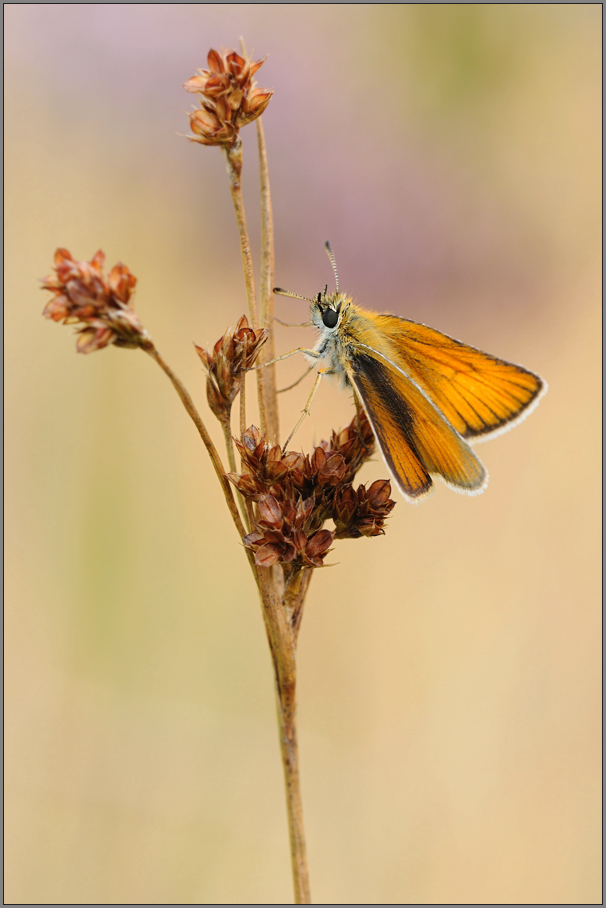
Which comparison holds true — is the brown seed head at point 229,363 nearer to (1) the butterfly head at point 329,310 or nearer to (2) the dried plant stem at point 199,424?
(2) the dried plant stem at point 199,424

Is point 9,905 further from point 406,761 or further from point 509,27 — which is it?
point 509,27

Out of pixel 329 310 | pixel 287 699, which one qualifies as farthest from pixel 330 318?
pixel 287 699

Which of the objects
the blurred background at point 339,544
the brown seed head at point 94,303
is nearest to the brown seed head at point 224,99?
the brown seed head at point 94,303

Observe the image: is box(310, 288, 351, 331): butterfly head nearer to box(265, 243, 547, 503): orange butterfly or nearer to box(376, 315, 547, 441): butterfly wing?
box(265, 243, 547, 503): orange butterfly

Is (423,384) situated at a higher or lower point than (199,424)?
higher

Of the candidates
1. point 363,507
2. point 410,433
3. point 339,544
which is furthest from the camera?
point 339,544

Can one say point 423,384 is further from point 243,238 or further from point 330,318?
point 243,238
